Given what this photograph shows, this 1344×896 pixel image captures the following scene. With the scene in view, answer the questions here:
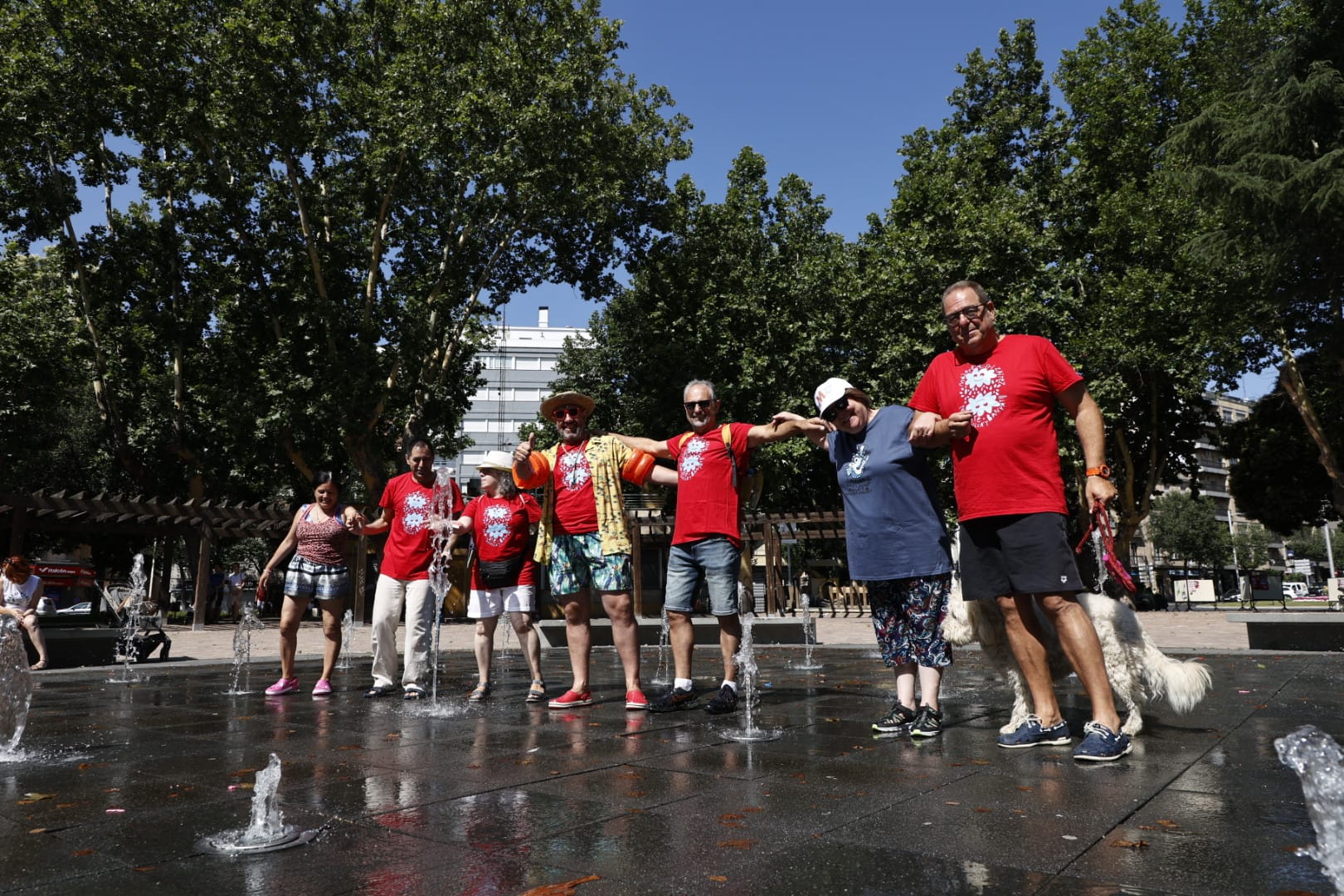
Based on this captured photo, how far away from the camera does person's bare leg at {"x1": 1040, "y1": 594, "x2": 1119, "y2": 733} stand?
13.4ft

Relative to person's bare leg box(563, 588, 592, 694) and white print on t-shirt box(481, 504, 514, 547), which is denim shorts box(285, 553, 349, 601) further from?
person's bare leg box(563, 588, 592, 694)

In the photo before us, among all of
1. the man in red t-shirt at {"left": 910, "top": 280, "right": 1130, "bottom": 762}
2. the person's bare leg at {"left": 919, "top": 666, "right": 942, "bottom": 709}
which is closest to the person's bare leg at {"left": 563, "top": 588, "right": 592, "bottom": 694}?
the person's bare leg at {"left": 919, "top": 666, "right": 942, "bottom": 709}

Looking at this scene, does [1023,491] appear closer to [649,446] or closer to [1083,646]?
[1083,646]

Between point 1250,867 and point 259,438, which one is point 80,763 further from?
point 259,438

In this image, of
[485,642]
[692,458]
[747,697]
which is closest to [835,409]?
[692,458]

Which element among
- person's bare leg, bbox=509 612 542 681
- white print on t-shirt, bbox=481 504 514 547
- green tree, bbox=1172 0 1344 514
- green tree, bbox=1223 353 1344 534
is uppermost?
green tree, bbox=1172 0 1344 514

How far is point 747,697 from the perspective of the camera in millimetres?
5070

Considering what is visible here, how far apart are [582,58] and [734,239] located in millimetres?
Answer: 8065

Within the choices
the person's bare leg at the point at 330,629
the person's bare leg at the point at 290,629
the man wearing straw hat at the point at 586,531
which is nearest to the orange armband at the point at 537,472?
the man wearing straw hat at the point at 586,531

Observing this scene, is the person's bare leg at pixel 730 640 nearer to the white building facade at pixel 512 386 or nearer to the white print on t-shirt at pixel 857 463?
the white print on t-shirt at pixel 857 463

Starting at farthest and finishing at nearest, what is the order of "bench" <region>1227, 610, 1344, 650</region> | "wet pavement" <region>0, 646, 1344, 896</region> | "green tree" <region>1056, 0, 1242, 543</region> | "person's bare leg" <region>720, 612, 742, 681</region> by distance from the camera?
"green tree" <region>1056, 0, 1242, 543</region> → "bench" <region>1227, 610, 1344, 650</region> → "person's bare leg" <region>720, 612, 742, 681</region> → "wet pavement" <region>0, 646, 1344, 896</region>

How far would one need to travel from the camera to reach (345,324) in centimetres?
2194

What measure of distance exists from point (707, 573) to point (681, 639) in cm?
50

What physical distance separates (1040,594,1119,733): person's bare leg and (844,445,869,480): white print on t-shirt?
1.15 m
